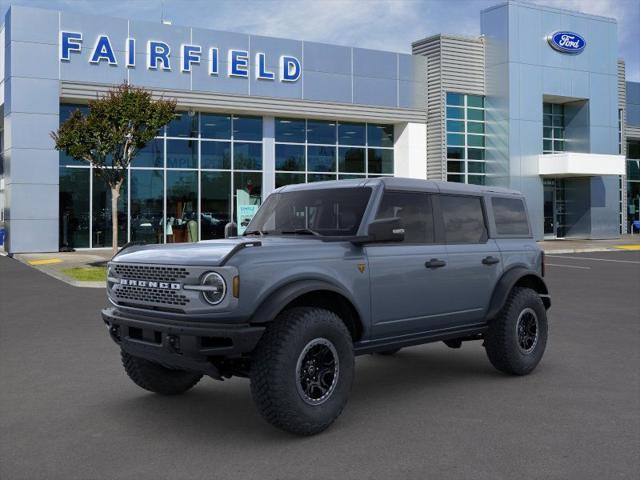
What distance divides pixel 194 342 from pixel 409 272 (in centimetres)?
199

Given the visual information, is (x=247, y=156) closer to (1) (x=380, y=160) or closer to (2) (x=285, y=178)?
(2) (x=285, y=178)

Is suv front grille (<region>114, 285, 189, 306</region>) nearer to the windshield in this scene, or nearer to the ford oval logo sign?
the windshield

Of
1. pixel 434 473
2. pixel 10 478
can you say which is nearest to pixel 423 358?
pixel 434 473

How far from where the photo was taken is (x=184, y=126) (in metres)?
27.0

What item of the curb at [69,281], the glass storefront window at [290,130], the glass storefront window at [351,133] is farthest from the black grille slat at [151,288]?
the glass storefront window at [351,133]

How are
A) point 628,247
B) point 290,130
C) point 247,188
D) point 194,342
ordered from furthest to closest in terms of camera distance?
point 290,130
point 628,247
point 247,188
point 194,342

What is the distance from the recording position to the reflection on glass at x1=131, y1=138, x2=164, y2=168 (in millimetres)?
26047

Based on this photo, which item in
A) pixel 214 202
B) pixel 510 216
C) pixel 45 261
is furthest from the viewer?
pixel 214 202

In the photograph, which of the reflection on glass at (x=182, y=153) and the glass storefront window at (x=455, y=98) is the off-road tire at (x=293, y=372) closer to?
the reflection on glass at (x=182, y=153)

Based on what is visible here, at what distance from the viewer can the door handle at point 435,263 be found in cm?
587

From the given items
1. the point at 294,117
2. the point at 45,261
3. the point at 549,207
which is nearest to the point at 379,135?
the point at 294,117

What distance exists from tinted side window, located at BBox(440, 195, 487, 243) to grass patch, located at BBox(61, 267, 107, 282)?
10639 millimetres

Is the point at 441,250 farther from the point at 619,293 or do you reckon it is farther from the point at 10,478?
the point at 619,293

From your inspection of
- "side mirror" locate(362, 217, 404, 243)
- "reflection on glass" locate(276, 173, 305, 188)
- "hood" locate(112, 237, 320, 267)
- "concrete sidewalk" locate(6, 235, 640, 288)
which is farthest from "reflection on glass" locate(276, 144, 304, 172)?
"side mirror" locate(362, 217, 404, 243)
